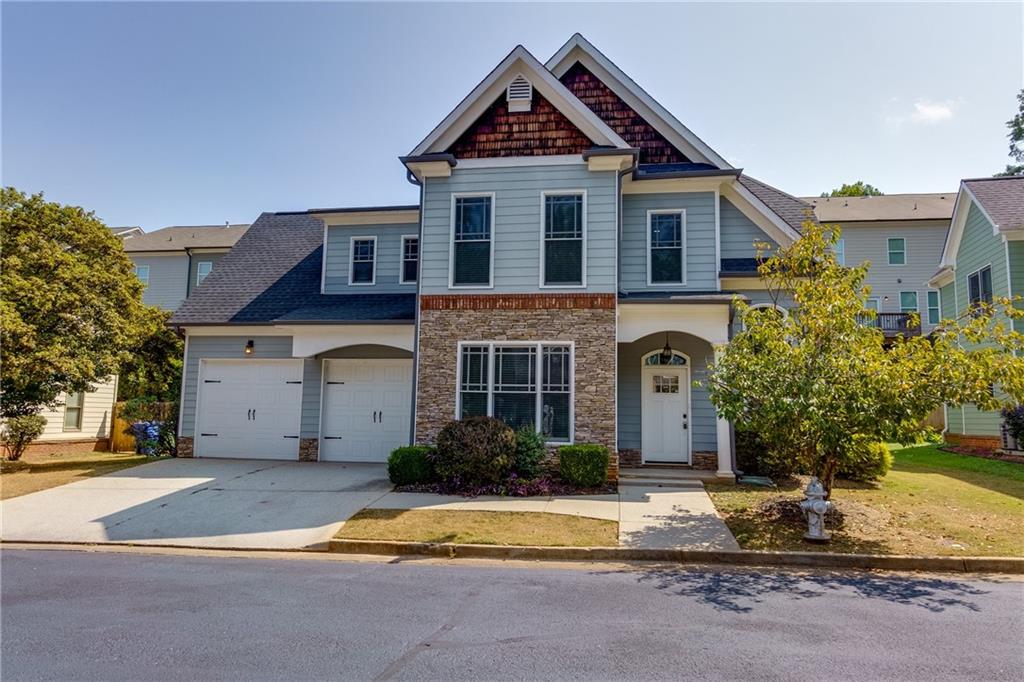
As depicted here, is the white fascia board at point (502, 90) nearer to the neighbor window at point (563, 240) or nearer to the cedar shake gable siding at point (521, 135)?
the cedar shake gable siding at point (521, 135)

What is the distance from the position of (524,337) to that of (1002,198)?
52.5 feet

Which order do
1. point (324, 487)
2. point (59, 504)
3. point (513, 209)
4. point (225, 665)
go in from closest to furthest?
point (225, 665) < point (59, 504) < point (324, 487) < point (513, 209)

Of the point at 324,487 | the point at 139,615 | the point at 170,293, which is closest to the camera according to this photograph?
the point at 139,615

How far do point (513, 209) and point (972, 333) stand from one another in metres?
7.80

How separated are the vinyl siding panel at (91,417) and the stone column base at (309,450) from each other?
21.7 ft

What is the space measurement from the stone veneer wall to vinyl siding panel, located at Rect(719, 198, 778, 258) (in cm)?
389

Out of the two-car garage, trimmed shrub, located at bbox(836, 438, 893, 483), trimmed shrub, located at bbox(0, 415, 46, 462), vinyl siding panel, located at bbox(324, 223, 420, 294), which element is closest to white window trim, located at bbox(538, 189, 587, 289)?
the two-car garage

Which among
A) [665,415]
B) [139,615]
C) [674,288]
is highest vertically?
[674,288]

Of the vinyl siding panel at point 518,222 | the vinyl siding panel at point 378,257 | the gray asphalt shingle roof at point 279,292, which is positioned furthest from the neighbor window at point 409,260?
the vinyl siding panel at point 518,222

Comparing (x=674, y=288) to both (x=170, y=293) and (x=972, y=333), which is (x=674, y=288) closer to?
(x=972, y=333)

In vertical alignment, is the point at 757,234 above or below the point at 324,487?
above

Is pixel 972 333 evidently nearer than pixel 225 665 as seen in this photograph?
No

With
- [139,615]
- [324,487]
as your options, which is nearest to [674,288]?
[324,487]

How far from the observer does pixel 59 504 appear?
1065cm
